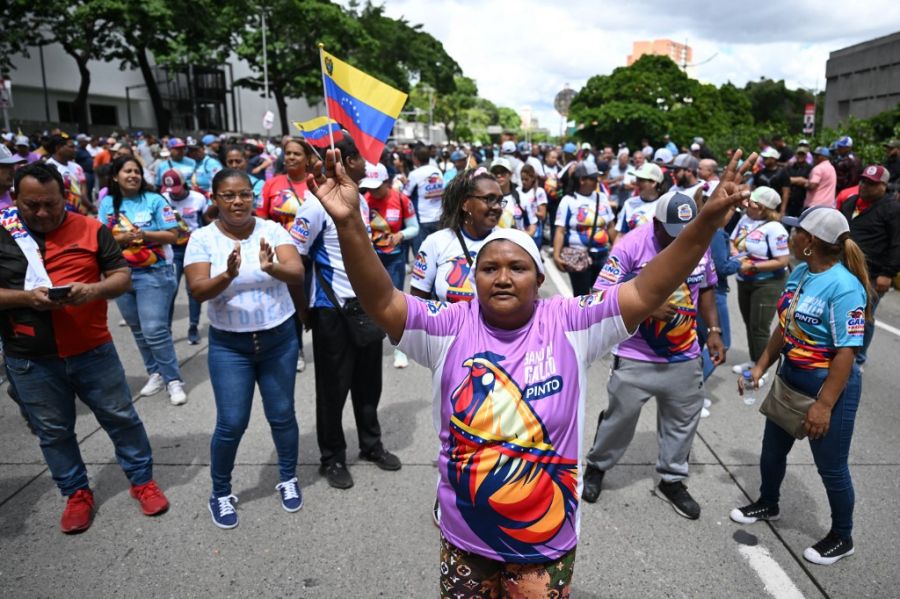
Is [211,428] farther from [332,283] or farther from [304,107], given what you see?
[304,107]

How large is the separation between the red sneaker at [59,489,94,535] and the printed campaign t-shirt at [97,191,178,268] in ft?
7.48

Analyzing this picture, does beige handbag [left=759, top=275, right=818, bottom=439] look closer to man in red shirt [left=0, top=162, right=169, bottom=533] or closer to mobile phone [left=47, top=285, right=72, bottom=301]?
man in red shirt [left=0, top=162, right=169, bottom=533]

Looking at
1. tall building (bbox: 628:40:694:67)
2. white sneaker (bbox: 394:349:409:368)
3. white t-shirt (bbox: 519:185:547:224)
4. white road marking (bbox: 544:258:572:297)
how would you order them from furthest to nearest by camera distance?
tall building (bbox: 628:40:694:67) → white road marking (bbox: 544:258:572:297) → white t-shirt (bbox: 519:185:547:224) → white sneaker (bbox: 394:349:409:368)

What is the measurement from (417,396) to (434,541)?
235cm

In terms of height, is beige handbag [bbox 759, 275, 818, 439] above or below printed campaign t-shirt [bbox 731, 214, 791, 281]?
below

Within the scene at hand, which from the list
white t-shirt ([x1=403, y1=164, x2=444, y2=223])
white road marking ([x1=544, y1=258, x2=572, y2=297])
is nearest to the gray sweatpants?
white road marking ([x1=544, y1=258, x2=572, y2=297])

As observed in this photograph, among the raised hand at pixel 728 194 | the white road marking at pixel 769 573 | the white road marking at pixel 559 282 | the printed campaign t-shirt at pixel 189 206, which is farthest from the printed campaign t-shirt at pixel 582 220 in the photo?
the raised hand at pixel 728 194

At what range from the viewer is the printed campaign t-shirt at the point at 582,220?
7000 mm

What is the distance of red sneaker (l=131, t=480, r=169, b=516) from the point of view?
3.88m

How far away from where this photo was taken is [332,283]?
159 inches

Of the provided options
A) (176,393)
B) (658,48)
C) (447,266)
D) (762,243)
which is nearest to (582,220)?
(762,243)

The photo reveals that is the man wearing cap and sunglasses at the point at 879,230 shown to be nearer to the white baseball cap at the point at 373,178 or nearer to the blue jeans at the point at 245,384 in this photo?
the white baseball cap at the point at 373,178

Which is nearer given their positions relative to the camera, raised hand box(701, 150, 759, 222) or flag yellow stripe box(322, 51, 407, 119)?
raised hand box(701, 150, 759, 222)

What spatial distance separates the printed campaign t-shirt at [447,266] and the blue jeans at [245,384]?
901 millimetres
